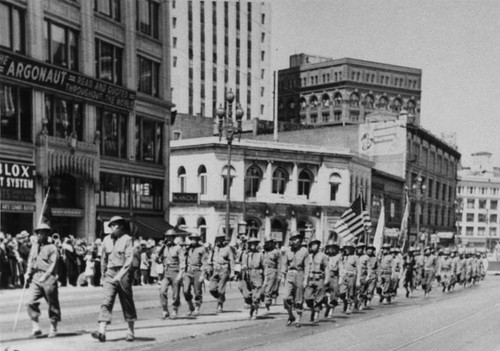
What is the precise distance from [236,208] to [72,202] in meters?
20.7

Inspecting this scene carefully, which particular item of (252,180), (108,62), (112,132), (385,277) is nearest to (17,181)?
(112,132)

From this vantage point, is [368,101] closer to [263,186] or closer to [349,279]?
[263,186]

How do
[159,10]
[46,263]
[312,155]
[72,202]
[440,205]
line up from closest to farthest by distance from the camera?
1. [46,263]
2. [72,202]
3. [159,10]
4. [312,155]
5. [440,205]

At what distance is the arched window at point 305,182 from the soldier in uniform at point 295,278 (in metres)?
37.2

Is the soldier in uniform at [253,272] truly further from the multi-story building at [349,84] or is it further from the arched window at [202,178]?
the arched window at [202,178]

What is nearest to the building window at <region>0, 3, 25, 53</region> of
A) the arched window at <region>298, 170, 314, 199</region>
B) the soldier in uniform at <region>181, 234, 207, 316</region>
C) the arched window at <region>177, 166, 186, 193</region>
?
the soldier in uniform at <region>181, 234, 207, 316</region>

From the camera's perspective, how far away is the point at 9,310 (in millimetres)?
14664

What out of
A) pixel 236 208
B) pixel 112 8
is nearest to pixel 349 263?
pixel 112 8

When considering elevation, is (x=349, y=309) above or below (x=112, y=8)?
below

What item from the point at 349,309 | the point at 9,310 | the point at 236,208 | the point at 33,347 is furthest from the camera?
the point at 236,208

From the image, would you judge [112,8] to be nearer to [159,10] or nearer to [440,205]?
[159,10]

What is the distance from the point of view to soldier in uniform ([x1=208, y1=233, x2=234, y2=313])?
15492 mm

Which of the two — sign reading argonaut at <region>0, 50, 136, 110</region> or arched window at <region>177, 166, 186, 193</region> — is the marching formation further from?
arched window at <region>177, 166, 186, 193</region>

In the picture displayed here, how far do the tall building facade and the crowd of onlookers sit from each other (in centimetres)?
5576
